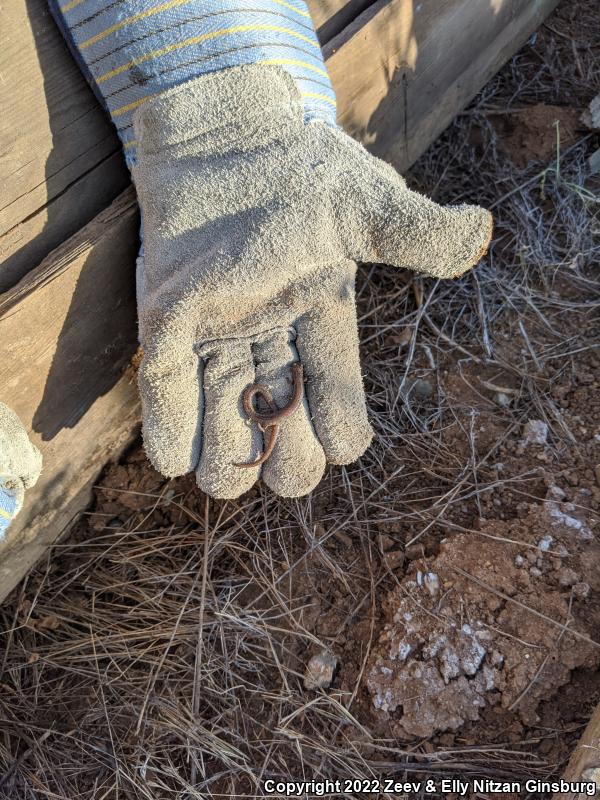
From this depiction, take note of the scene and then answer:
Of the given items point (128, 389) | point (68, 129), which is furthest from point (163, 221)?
point (128, 389)

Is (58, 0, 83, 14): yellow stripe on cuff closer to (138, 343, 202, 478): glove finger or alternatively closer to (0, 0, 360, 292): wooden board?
(0, 0, 360, 292): wooden board

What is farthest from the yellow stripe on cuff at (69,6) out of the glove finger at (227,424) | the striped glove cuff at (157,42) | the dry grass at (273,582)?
the dry grass at (273,582)

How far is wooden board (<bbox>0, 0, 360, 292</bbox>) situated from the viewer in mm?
1346

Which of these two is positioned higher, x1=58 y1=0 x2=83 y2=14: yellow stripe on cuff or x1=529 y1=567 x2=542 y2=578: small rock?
x1=58 y1=0 x2=83 y2=14: yellow stripe on cuff

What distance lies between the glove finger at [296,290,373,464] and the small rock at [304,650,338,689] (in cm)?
57

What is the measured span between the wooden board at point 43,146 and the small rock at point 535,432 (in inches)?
49.7

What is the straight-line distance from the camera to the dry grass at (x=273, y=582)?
1590 mm

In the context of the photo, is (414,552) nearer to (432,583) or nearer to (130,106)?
(432,583)

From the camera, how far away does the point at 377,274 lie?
217cm

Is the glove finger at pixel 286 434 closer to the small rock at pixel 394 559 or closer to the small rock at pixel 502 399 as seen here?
the small rock at pixel 394 559

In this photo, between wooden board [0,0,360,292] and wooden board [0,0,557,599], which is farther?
wooden board [0,0,557,599]

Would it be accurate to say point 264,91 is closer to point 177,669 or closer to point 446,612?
point 446,612

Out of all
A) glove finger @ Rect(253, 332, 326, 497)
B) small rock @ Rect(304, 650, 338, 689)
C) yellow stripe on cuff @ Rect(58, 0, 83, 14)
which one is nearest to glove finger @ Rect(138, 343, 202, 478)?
glove finger @ Rect(253, 332, 326, 497)

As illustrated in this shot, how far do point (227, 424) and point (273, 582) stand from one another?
0.58 metres
